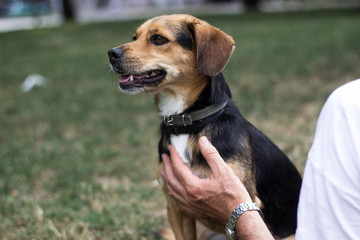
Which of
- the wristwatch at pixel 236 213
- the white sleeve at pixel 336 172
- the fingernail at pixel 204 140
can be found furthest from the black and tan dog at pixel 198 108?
the white sleeve at pixel 336 172

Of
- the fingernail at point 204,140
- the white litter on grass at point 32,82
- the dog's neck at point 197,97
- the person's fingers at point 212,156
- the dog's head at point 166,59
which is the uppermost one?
the dog's head at point 166,59

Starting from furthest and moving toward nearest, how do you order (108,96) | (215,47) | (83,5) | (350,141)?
(83,5), (108,96), (215,47), (350,141)

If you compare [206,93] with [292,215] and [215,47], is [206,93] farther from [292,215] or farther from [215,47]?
[292,215]

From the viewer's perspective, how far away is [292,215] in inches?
107

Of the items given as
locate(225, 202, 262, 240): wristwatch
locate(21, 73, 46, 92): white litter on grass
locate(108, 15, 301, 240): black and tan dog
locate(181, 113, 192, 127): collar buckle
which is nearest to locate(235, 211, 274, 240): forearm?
locate(225, 202, 262, 240): wristwatch

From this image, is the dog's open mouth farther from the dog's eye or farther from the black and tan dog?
the dog's eye

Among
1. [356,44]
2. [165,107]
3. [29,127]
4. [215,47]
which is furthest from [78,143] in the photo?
[356,44]

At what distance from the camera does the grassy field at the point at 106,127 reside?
11.4 ft

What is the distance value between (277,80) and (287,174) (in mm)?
4390

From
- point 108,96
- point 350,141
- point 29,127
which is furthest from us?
point 108,96

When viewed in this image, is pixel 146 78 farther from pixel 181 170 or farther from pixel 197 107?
pixel 181 170

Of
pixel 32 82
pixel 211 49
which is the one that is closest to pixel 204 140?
pixel 211 49

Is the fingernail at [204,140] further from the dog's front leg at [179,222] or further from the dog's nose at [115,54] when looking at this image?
the dog's nose at [115,54]

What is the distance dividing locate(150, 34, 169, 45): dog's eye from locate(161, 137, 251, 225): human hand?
71 cm
